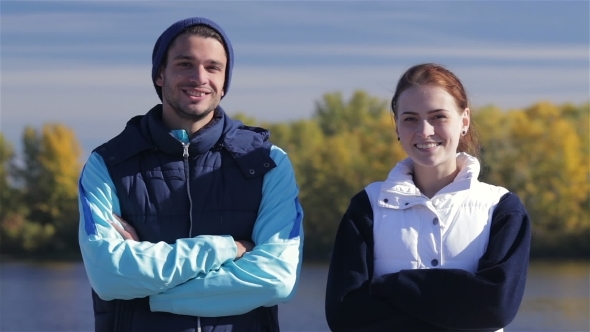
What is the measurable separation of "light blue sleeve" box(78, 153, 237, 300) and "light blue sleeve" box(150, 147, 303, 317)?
0.16 ft

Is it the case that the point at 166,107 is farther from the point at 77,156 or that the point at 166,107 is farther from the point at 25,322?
the point at 77,156

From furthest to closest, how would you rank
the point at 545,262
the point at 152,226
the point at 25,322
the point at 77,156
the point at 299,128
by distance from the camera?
the point at 299,128 → the point at 77,156 → the point at 545,262 → the point at 25,322 → the point at 152,226

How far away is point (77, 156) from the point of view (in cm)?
4131

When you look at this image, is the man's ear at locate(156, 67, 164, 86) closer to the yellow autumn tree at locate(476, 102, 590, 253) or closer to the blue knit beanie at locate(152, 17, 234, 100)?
the blue knit beanie at locate(152, 17, 234, 100)

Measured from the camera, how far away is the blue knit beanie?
353 cm

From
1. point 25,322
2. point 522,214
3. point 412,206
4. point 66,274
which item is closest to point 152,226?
point 412,206

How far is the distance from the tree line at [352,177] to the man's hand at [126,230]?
114 ft

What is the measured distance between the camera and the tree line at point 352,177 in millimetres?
39281

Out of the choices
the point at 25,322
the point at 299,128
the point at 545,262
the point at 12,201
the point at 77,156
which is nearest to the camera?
the point at 25,322

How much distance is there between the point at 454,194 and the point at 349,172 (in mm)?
38143

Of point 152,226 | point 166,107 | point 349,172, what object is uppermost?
point 166,107

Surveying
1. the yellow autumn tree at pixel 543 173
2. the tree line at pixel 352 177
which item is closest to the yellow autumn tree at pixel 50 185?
the tree line at pixel 352 177

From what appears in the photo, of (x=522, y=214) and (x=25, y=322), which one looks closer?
(x=522, y=214)

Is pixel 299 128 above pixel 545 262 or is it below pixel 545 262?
above
